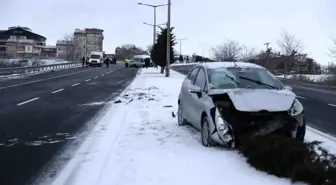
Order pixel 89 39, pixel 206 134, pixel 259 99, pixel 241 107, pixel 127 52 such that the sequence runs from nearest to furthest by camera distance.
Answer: pixel 241 107, pixel 259 99, pixel 206 134, pixel 127 52, pixel 89 39

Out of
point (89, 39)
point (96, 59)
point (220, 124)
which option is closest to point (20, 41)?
point (89, 39)

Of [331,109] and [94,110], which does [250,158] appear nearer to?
[94,110]

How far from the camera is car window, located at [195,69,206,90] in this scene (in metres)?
8.54

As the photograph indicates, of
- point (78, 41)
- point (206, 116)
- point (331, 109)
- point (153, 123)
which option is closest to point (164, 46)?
point (331, 109)

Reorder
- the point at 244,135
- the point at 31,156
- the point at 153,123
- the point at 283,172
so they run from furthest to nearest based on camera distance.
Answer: the point at 153,123 → the point at 31,156 → the point at 244,135 → the point at 283,172

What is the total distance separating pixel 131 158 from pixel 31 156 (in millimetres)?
1738

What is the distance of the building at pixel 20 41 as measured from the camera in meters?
144

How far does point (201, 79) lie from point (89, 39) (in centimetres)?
15659

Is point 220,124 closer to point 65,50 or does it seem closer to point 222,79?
point 222,79

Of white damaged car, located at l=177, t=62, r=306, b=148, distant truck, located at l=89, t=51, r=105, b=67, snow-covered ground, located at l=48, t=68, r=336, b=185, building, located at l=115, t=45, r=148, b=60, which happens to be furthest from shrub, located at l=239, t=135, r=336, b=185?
building, located at l=115, t=45, r=148, b=60

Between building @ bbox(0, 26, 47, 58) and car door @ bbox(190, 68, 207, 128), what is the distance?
140 meters

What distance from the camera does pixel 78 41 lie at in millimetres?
149125

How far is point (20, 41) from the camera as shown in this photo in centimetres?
14475

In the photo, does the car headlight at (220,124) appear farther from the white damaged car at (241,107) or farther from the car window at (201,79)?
the car window at (201,79)
